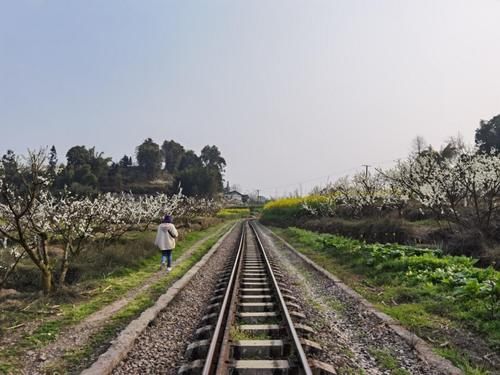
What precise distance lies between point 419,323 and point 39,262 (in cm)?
788

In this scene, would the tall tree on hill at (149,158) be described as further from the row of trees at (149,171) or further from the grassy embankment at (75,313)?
the grassy embankment at (75,313)

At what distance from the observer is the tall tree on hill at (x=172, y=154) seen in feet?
368

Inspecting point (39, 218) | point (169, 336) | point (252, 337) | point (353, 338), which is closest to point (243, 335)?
point (252, 337)

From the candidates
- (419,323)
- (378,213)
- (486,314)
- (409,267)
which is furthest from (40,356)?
(378,213)

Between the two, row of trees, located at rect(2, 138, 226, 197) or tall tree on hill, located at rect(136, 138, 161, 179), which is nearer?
row of trees, located at rect(2, 138, 226, 197)

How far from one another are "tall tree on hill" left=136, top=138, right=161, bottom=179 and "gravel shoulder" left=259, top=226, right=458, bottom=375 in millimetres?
93594

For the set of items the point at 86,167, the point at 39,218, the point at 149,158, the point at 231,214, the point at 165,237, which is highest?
the point at 149,158

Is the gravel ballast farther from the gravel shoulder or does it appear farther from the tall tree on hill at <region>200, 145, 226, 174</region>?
the tall tree on hill at <region>200, 145, 226, 174</region>

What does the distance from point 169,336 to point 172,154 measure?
359ft

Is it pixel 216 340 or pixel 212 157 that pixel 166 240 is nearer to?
pixel 216 340

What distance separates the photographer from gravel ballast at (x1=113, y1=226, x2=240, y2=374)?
505 centimetres

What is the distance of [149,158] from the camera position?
3912 inches

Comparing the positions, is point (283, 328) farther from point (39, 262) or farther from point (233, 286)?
point (39, 262)

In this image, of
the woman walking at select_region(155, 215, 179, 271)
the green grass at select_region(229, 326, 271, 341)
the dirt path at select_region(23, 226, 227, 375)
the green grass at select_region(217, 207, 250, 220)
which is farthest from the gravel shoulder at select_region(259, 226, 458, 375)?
the green grass at select_region(217, 207, 250, 220)
